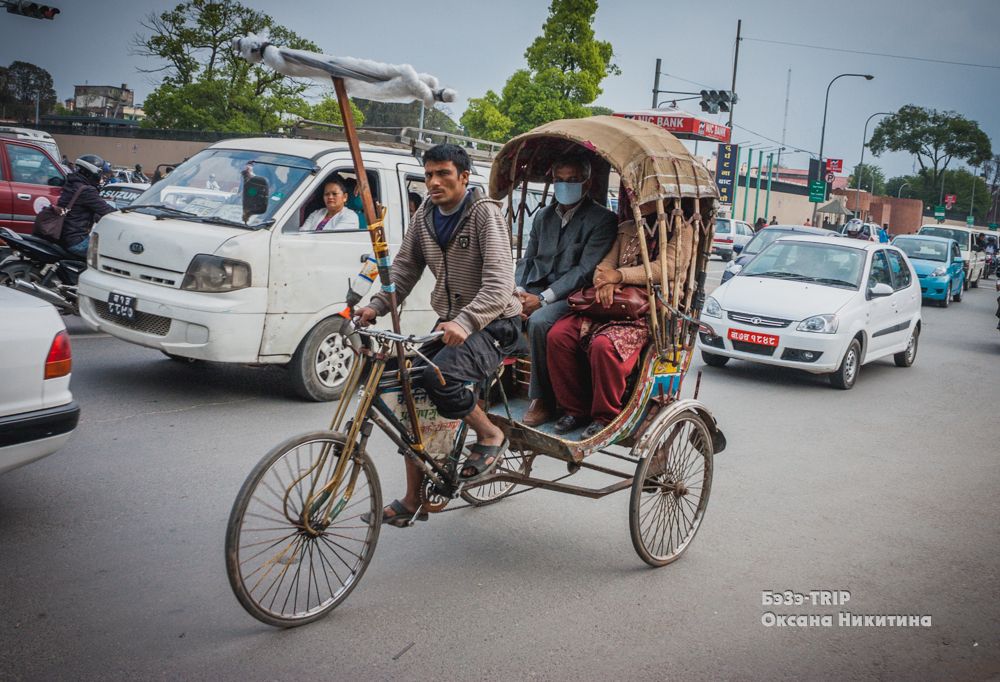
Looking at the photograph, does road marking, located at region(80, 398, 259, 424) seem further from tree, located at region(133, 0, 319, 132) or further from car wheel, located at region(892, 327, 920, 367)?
tree, located at region(133, 0, 319, 132)

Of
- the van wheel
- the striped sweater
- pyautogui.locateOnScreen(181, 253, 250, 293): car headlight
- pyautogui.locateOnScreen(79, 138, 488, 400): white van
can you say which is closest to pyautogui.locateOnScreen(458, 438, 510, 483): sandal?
the striped sweater

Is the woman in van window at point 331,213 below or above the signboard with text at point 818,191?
below

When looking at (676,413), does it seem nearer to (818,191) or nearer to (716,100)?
(716,100)

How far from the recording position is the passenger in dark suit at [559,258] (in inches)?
191

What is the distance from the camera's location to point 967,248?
2933cm

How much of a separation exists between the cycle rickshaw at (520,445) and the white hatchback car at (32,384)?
135cm

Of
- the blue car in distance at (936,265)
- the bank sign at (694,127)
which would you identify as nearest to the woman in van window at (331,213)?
the blue car in distance at (936,265)

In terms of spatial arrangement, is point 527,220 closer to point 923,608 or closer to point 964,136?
point 923,608

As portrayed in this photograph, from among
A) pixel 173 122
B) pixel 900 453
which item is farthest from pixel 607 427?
pixel 173 122

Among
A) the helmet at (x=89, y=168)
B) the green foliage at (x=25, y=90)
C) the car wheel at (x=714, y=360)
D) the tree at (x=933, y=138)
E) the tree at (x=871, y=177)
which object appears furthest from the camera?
the tree at (x=871, y=177)

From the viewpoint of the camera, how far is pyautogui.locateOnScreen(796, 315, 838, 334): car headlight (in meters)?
9.60

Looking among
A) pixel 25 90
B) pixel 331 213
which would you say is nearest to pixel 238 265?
pixel 331 213

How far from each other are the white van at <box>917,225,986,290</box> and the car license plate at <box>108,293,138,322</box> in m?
27.9

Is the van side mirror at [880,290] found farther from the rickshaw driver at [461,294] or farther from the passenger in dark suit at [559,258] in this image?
the rickshaw driver at [461,294]
